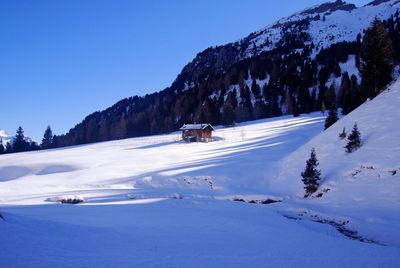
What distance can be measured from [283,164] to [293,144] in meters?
17.1

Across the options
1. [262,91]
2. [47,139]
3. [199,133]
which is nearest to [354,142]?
[199,133]

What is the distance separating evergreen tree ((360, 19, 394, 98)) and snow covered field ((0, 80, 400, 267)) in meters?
5.46

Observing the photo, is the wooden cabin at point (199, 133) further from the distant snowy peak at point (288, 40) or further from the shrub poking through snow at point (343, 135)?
the distant snowy peak at point (288, 40)

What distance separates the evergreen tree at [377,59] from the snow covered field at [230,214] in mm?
5464

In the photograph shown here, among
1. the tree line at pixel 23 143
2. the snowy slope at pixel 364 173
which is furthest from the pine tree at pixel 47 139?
the snowy slope at pixel 364 173

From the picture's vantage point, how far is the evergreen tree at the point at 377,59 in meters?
38.5

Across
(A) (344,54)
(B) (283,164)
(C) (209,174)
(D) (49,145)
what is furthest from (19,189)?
(A) (344,54)

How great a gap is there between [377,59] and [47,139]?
10946 cm

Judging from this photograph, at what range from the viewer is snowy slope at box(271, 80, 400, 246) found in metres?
16.6

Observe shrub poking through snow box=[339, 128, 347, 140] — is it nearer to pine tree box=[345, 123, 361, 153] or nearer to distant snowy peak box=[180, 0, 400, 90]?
pine tree box=[345, 123, 361, 153]

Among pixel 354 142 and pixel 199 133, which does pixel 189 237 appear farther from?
pixel 199 133

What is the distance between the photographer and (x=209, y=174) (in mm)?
33031

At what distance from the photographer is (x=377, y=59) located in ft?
127

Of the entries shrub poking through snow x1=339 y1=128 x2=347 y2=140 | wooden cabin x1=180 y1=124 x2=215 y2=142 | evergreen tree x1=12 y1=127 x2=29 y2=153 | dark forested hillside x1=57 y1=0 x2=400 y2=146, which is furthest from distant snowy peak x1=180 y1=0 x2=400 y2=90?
shrub poking through snow x1=339 y1=128 x2=347 y2=140
